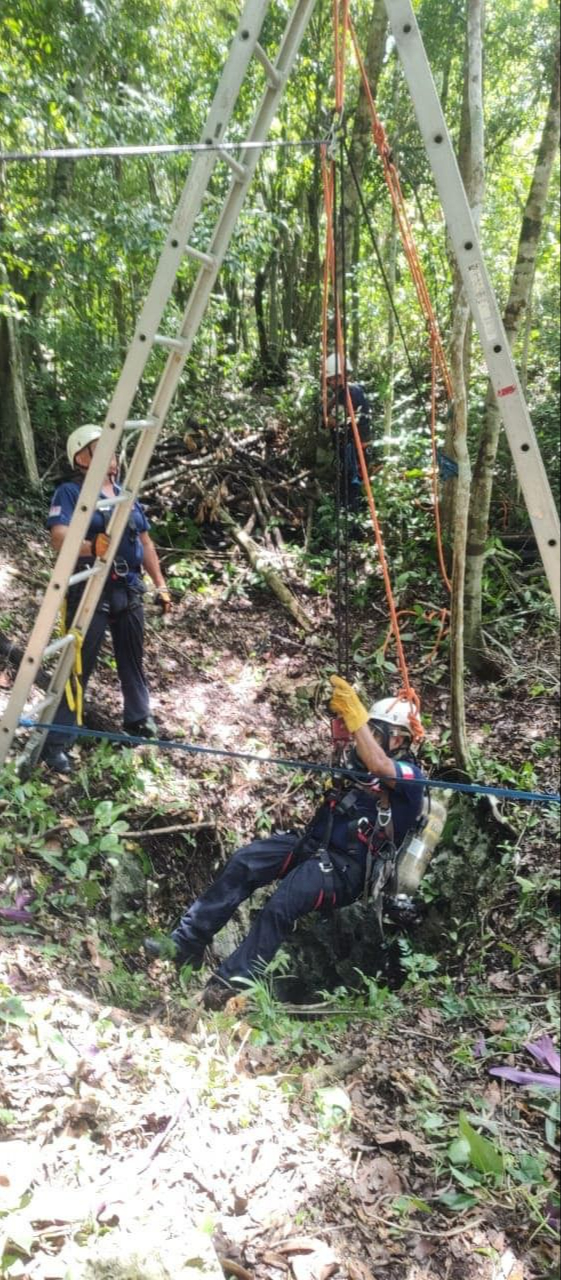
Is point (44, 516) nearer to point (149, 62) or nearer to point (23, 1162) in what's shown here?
point (149, 62)

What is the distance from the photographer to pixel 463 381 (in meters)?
4.67

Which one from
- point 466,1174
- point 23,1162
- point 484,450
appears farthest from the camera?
point 484,450

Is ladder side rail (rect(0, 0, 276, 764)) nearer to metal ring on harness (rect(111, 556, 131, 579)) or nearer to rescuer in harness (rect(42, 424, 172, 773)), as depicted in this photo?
rescuer in harness (rect(42, 424, 172, 773))

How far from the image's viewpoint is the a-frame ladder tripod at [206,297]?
8.27 ft

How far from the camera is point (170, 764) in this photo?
521 cm

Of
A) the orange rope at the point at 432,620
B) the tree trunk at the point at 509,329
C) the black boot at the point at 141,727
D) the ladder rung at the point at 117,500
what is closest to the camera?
the ladder rung at the point at 117,500

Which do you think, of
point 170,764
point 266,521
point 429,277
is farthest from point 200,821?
point 429,277

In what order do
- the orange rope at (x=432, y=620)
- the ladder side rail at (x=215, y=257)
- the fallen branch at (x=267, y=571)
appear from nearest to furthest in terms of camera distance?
the ladder side rail at (x=215, y=257) < the orange rope at (x=432, y=620) < the fallen branch at (x=267, y=571)

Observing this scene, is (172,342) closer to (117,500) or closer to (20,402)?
(117,500)

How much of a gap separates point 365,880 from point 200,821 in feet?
3.64

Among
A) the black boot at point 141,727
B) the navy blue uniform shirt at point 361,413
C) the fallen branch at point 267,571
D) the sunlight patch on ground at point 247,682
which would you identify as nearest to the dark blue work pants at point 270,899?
the black boot at point 141,727

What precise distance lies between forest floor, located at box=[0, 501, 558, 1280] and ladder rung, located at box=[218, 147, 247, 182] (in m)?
3.09

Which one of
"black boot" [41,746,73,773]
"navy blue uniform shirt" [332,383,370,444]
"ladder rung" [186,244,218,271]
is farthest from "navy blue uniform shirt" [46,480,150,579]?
"navy blue uniform shirt" [332,383,370,444]

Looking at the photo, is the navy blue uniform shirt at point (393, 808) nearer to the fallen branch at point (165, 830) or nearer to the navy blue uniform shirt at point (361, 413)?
the fallen branch at point (165, 830)
